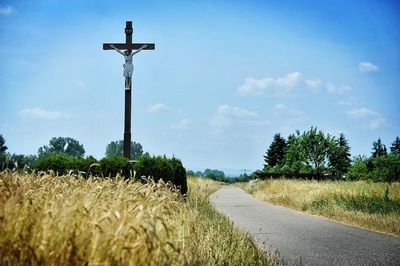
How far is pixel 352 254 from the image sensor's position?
840 cm

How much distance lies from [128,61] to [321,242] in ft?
33.7

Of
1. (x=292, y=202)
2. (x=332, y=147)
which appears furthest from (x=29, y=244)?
(x=332, y=147)

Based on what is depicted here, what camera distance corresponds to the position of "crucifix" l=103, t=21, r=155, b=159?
52.5 feet

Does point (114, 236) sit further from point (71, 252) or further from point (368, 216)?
point (368, 216)

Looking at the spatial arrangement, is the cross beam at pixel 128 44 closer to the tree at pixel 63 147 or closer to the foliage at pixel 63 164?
the foliage at pixel 63 164

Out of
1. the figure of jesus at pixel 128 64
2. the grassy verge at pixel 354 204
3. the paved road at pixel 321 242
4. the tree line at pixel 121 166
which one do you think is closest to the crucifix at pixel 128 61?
the figure of jesus at pixel 128 64

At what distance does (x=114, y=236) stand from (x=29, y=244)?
0.73 meters

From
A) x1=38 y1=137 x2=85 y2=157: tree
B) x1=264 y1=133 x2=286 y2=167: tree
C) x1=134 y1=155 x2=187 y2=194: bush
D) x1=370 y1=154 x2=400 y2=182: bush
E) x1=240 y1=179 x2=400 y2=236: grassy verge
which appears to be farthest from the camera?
x1=38 y1=137 x2=85 y2=157: tree

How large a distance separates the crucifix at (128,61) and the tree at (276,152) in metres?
73.2

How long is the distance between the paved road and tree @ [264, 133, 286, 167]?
74280mm

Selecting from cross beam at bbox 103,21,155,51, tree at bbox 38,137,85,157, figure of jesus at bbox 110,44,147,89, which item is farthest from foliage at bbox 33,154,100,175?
tree at bbox 38,137,85,157

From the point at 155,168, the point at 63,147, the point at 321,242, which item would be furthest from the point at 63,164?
the point at 63,147

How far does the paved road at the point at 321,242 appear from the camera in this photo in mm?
7906

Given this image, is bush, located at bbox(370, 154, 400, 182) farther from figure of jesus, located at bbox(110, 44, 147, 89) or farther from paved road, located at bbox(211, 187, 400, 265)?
figure of jesus, located at bbox(110, 44, 147, 89)
